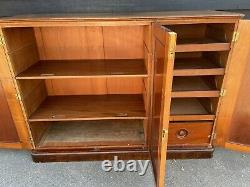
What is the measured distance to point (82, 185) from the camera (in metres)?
1.42

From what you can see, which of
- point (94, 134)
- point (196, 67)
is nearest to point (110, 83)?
point (94, 134)

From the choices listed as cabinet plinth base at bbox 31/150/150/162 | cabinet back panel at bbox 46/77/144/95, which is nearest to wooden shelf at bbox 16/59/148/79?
cabinet back panel at bbox 46/77/144/95

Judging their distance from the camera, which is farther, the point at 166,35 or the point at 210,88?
the point at 210,88

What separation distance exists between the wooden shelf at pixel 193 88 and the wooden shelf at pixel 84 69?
8.9 inches

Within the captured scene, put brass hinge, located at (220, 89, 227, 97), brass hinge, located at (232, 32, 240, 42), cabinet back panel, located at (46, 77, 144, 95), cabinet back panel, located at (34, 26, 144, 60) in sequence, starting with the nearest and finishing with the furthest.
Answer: brass hinge, located at (232, 32, 240, 42)
brass hinge, located at (220, 89, 227, 97)
cabinet back panel, located at (34, 26, 144, 60)
cabinet back panel, located at (46, 77, 144, 95)

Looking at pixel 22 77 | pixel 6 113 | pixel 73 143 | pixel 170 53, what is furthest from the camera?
pixel 73 143

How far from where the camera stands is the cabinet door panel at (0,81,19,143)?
144cm

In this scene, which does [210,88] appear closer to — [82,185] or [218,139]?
[218,139]

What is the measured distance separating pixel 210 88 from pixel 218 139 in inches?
14.7

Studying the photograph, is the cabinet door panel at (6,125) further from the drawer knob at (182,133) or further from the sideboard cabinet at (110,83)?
the drawer knob at (182,133)

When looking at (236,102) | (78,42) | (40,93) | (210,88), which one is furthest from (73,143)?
(236,102)

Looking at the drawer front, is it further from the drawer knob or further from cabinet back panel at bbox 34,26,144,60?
cabinet back panel at bbox 34,26,144,60

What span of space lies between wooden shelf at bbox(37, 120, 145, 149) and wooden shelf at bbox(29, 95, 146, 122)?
206mm

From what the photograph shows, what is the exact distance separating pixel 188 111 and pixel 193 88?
0.18 meters
